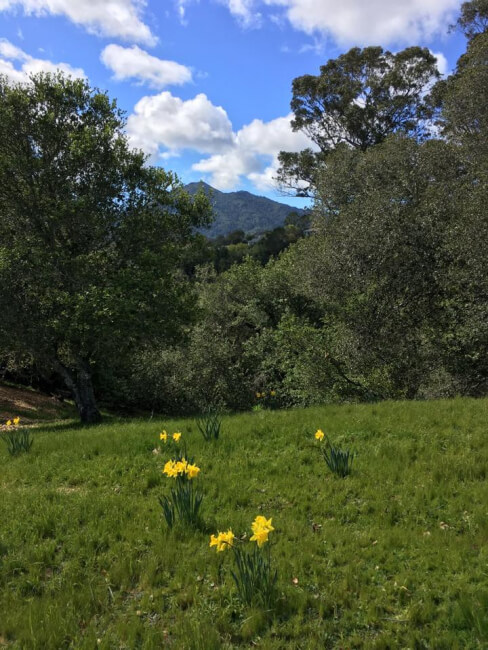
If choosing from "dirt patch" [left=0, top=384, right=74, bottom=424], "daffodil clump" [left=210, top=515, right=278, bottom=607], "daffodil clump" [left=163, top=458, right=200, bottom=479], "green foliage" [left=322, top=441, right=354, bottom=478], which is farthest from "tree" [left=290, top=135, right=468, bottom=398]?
"dirt patch" [left=0, top=384, right=74, bottom=424]

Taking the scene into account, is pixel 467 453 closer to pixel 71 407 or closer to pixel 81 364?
pixel 81 364

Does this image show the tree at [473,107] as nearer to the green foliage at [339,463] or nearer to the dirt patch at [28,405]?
the green foliage at [339,463]

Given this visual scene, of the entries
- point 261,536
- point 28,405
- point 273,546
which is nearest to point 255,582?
point 261,536

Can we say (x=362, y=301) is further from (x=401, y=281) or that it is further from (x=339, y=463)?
(x=339, y=463)

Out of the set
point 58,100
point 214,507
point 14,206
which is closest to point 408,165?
point 58,100

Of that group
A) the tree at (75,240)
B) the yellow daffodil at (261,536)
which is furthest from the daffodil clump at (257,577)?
the tree at (75,240)

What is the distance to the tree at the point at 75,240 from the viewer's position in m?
11.9

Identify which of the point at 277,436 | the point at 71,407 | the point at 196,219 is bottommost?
the point at 71,407

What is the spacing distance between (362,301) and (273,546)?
1126 cm

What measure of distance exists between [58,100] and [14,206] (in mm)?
3516

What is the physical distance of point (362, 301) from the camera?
1431 cm

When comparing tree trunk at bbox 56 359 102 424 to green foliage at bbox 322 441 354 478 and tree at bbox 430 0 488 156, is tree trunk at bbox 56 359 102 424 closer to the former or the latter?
green foliage at bbox 322 441 354 478

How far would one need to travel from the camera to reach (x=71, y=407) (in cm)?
2023

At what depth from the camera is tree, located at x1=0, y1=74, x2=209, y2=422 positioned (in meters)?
11.9
